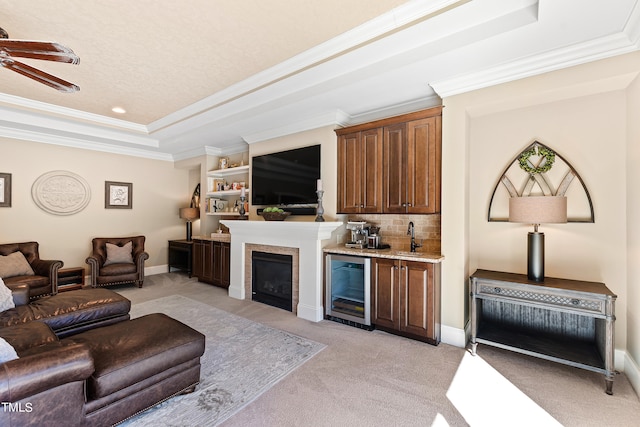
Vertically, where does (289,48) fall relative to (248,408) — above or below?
above

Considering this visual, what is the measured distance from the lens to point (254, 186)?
15.7 feet

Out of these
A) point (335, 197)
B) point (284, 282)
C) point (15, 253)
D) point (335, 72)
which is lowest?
point (284, 282)

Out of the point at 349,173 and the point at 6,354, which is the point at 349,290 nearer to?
the point at 349,173

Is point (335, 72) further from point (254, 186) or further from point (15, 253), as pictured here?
point (15, 253)

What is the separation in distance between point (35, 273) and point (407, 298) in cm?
531

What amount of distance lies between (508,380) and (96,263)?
590cm

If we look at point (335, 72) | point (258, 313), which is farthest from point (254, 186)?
point (335, 72)

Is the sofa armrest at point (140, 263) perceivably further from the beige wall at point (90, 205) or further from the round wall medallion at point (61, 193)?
the round wall medallion at point (61, 193)

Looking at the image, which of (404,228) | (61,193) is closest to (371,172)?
(404,228)

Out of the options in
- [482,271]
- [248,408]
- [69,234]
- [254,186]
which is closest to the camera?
[248,408]

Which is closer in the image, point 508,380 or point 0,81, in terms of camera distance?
point 508,380

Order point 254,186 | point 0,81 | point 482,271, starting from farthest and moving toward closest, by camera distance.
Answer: point 254,186, point 0,81, point 482,271

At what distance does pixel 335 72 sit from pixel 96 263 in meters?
4.97

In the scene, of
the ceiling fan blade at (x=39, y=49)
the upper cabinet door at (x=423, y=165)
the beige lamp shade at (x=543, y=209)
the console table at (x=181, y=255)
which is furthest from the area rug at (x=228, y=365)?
the ceiling fan blade at (x=39, y=49)
